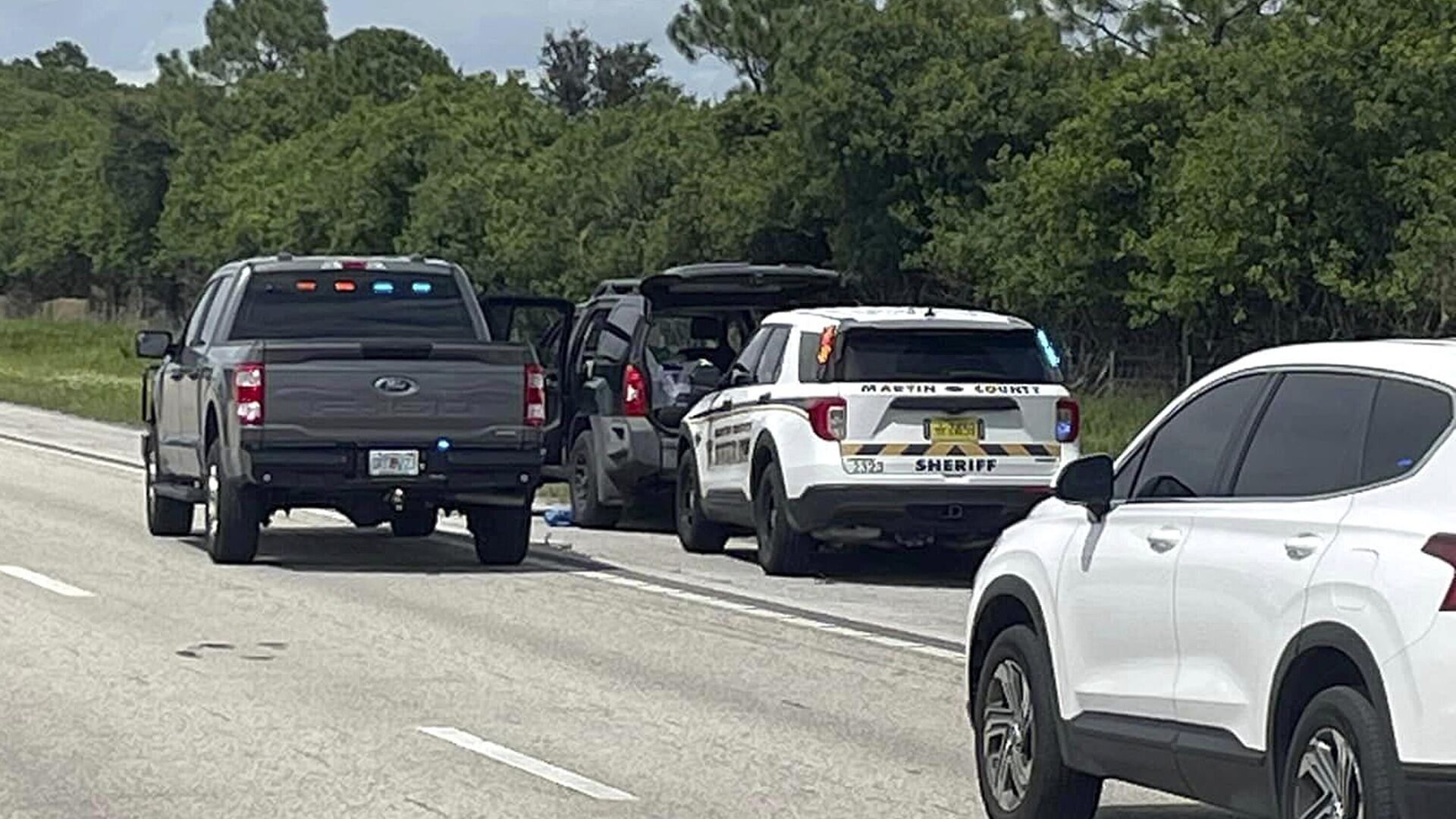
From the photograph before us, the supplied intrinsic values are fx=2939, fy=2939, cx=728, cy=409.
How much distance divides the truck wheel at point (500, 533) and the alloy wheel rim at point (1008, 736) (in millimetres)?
10250

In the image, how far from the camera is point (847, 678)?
13.9 m

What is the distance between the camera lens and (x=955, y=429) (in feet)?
59.8

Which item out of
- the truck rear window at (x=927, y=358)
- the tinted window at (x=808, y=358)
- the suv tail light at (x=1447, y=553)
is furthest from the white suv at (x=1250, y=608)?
the tinted window at (x=808, y=358)

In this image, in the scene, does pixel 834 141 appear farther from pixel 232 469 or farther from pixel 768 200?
pixel 232 469

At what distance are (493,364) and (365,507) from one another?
1.45 m

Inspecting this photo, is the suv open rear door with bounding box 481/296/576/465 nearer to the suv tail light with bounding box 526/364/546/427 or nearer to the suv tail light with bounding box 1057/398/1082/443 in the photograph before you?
the suv tail light with bounding box 526/364/546/427

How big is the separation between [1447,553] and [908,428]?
1126 cm

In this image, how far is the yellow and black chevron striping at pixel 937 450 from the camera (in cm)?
1819

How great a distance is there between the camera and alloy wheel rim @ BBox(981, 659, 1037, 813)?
30.7 ft

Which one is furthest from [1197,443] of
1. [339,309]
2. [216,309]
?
[216,309]

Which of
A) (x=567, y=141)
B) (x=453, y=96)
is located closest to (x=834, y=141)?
(x=567, y=141)

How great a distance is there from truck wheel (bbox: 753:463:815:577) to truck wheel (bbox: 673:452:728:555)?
1431mm

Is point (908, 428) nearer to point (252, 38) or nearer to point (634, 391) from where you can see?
point (634, 391)

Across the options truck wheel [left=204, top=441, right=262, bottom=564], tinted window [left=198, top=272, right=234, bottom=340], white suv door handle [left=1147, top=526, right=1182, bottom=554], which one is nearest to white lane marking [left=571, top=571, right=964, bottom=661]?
truck wheel [left=204, top=441, right=262, bottom=564]
